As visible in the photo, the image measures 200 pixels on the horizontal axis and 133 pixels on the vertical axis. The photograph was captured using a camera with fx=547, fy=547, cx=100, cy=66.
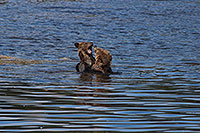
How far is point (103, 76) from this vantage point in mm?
15477

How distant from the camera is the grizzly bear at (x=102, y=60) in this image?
15.8 meters

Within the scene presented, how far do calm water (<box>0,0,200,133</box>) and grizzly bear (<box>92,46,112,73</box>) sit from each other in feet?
1.86

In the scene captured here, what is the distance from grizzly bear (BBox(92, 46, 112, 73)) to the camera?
1579cm

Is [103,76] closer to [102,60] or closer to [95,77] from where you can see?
[95,77]

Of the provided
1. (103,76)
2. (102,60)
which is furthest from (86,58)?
(103,76)

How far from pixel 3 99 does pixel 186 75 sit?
21.5 feet

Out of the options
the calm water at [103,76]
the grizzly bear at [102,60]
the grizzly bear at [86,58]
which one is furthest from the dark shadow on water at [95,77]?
the grizzly bear at [86,58]

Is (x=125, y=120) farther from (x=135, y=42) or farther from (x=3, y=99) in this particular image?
(x=135, y=42)

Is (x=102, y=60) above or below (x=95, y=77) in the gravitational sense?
above

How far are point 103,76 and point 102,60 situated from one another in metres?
0.59

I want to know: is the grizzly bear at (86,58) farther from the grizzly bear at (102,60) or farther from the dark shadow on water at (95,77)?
the dark shadow on water at (95,77)

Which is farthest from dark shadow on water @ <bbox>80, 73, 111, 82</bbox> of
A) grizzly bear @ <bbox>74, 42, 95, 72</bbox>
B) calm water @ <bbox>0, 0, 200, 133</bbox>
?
grizzly bear @ <bbox>74, 42, 95, 72</bbox>

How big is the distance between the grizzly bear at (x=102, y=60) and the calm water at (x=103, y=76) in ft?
1.86

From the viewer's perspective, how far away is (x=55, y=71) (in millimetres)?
16359
